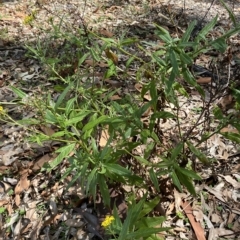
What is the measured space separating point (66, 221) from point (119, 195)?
0.37m

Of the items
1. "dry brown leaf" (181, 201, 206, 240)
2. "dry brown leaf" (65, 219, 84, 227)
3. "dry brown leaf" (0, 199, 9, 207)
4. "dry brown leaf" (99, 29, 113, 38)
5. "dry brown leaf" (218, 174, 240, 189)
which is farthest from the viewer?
"dry brown leaf" (99, 29, 113, 38)

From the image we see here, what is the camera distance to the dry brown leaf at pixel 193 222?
2.22 meters

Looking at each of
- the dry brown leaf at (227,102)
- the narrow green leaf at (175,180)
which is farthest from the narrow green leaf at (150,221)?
the dry brown leaf at (227,102)

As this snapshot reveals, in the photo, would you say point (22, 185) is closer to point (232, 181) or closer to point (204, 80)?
point (232, 181)

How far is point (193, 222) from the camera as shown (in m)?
2.29

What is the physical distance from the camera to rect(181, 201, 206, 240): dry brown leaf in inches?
87.6

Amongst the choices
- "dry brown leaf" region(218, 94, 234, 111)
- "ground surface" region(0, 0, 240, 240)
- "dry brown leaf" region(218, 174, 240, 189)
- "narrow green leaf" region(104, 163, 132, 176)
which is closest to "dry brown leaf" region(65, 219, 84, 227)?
"ground surface" region(0, 0, 240, 240)

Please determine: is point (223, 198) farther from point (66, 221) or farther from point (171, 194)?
point (66, 221)

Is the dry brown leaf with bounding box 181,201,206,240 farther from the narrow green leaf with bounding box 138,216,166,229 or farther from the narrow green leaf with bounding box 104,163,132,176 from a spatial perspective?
the narrow green leaf with bounding box 104,163,132,176

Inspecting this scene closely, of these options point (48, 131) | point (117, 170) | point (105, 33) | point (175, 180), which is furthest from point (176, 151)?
point (105, 33)

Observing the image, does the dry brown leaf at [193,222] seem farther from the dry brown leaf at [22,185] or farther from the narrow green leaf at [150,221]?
the dry brown leaf at [22,185]

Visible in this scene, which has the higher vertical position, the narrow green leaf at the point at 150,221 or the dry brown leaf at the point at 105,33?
the narrow green leaf at the point at 150,221

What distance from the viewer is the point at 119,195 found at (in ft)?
7.84

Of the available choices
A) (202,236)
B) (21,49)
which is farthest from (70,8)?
(202,236)
